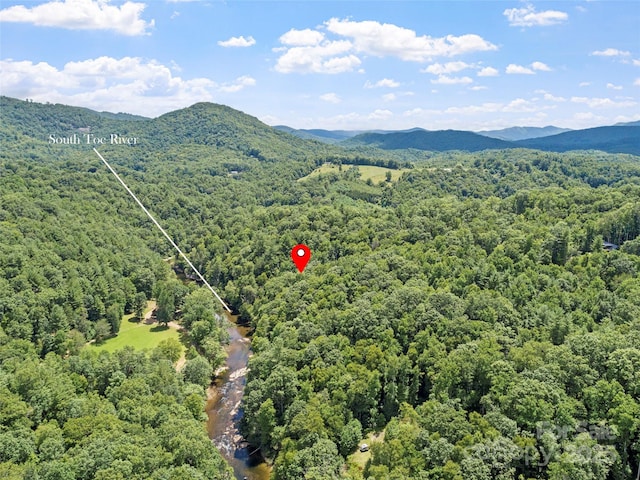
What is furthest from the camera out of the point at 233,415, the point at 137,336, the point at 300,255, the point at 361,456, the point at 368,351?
the point at 300,255

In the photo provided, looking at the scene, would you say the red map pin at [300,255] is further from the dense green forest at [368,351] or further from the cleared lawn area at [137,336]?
the cleared lawn area at [137,336]

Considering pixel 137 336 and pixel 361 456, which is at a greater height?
pixel 137 336

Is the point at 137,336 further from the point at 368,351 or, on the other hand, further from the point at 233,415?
the point at 368,351

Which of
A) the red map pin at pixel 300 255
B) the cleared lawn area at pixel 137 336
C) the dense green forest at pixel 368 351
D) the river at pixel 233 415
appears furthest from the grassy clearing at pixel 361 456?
the red map pin at pixel 300 255

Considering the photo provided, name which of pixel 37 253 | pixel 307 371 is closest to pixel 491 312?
pixel 307 371

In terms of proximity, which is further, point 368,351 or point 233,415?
point 233,415

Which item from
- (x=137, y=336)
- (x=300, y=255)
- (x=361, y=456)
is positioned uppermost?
(x=300, y=255)

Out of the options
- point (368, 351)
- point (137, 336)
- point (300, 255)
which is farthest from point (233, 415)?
point (300, 255)

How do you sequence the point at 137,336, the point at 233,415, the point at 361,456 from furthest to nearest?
the point at 137,336 < the point at 233,415 < the point at 361,456
